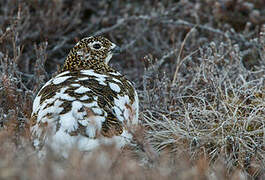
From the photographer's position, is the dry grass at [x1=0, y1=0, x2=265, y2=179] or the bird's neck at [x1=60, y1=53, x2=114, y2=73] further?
the bird's neck at [x1=60, y1=53, x2=114, y2=73]

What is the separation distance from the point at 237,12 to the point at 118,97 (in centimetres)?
270

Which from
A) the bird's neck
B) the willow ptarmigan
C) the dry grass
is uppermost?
the willow ptarmigan

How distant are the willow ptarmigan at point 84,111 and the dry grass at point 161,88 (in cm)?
11

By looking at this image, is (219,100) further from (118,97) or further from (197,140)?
(118,97)

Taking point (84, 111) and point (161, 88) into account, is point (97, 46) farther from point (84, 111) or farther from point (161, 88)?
point (84, 111)

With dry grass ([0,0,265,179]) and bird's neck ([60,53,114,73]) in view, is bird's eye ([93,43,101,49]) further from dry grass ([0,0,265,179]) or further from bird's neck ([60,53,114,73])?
dry grass ([0,0,265,179])

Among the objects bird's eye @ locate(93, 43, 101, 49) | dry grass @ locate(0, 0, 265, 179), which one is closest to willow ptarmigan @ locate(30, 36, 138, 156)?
dry grass @ locate(0, 0, 265, 179)

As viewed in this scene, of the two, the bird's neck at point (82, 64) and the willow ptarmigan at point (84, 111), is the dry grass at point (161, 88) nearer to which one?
the willow ptarmigan at point (84, 111)

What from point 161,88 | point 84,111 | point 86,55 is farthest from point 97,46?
→ point 84,111

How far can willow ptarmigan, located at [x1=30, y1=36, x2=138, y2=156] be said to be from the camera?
2.36 m

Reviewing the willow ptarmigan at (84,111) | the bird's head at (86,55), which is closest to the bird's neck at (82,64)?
the bird's head at (86,55)

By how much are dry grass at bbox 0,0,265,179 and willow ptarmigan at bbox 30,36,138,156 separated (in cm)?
11

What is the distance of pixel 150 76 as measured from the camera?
3.64 meters

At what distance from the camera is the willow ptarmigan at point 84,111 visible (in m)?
2.36
